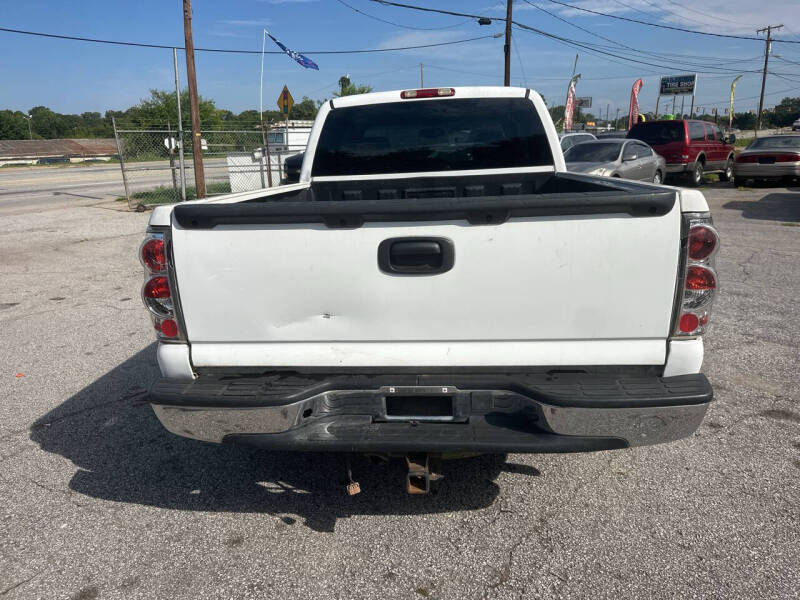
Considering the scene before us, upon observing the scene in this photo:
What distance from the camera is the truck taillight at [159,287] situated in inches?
104

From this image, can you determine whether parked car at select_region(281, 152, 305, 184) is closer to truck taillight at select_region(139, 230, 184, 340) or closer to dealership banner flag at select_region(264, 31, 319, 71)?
truck taillight at select_region(139, 230, 184, 340)

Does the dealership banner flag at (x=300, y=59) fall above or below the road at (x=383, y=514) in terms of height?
above

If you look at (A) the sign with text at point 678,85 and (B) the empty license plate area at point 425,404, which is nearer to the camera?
(B) the empty license plate area at point 425,404

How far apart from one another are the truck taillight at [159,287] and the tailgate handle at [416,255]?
0.94 meters

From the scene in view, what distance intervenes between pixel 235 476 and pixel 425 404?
1444 millimetres

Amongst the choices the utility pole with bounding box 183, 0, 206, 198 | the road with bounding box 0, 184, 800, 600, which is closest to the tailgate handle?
the road with bounding box 0, 184, 800, 600

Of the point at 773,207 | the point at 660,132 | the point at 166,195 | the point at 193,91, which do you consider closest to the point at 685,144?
the point at 660,132

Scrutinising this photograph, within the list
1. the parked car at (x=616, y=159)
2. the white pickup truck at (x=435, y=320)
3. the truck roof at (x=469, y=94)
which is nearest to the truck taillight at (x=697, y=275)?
the white pickup truck at (x=435, y=320)

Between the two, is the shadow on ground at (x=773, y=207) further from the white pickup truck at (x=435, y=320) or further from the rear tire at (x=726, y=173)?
the white pickup truck at (x=435, y=320)

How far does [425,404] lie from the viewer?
8.61 ft

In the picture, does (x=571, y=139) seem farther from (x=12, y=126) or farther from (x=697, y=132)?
(x=12, y=126)

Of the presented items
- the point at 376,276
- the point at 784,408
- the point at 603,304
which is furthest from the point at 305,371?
the point at 784,408

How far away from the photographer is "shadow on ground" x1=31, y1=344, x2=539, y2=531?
10.4 feet

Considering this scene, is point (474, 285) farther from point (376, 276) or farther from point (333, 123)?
point (333, 123)
